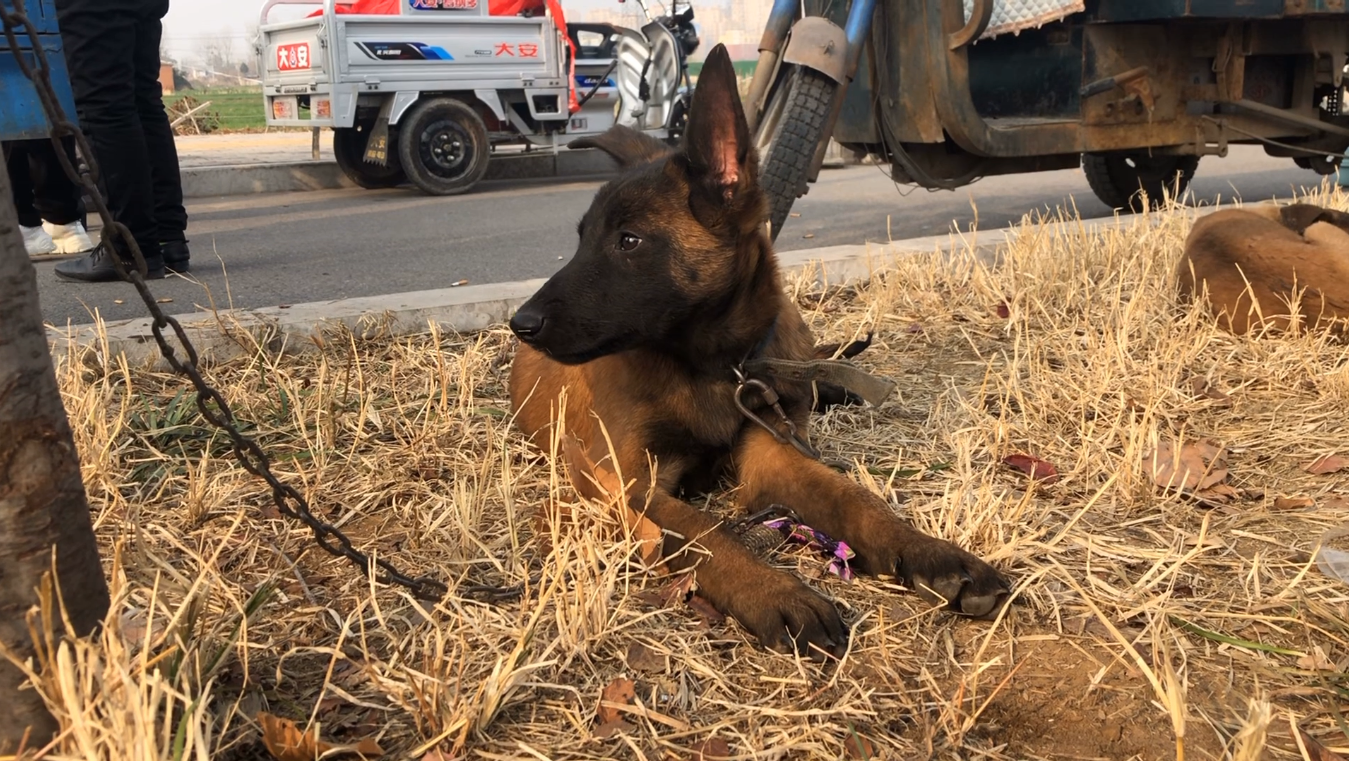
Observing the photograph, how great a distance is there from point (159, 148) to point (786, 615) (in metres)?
5.03

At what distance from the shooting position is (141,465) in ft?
9.72

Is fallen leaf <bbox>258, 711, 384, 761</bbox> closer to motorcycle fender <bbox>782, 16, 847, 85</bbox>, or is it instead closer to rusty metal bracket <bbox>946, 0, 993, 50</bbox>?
motorcycle fender <bbox>782, 16, 847, 85</bbox>

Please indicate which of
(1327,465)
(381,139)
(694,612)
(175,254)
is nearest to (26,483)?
(694,612)

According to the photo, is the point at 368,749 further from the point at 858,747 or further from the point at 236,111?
the point at 236,111

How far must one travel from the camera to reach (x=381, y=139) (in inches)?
426

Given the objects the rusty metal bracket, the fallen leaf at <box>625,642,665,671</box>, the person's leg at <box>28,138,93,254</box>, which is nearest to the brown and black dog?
the fallen leaf at <box>625,642,665,671</box>

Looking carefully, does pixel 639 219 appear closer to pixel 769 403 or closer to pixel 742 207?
pixel 742 207

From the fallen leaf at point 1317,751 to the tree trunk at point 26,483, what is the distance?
1802mm

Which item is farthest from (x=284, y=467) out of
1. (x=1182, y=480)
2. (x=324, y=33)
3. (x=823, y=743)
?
(x=324, y=33)

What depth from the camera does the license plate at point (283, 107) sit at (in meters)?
11.4

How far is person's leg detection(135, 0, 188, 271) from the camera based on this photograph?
221 inches

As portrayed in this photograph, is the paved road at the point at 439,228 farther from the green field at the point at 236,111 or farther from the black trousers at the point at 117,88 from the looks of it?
the green field at the point at 236,111

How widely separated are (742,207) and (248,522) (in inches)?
57.1

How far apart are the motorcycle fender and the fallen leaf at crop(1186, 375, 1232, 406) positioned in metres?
1.94
